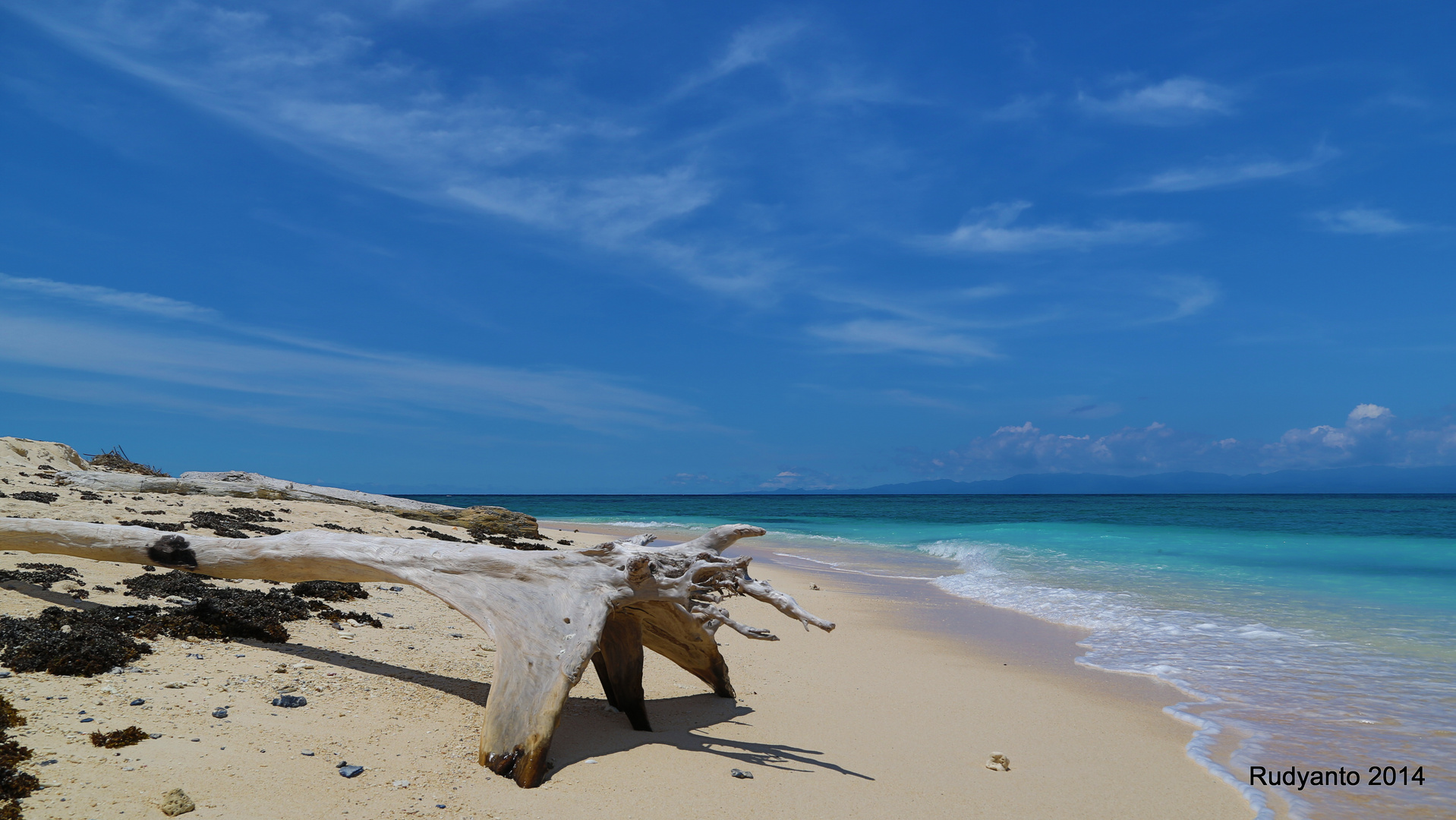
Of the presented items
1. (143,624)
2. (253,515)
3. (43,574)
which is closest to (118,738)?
(143,624)

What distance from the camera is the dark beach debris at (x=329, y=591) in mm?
6953

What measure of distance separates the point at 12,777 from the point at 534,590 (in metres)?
2.54

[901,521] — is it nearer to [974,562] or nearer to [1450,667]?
[974,562]

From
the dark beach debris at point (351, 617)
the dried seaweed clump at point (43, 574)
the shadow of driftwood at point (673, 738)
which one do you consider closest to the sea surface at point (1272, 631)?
the shadow of driftwood at point (673, 738)

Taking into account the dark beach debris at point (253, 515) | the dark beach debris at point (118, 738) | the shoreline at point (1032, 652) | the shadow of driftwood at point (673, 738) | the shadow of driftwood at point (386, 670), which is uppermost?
the dark beach debris at point (253, 515)

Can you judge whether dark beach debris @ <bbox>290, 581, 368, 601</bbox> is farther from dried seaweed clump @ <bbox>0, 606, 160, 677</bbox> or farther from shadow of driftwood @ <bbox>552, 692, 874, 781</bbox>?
shadow of driftwood @ <bbox>552, 692, 874, 781</bbox>

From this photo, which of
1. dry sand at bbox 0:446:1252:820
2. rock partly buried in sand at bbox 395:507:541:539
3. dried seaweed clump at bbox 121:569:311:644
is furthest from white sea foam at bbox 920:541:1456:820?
rock partly buried in sand at bbox 395:507:541:539

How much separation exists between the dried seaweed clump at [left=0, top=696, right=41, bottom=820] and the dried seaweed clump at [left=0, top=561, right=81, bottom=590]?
122 inches

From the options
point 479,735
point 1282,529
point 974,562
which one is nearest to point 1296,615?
point 974,562

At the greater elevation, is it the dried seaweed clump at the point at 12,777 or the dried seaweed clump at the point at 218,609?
the dried seaweed clump at the point at 218,609

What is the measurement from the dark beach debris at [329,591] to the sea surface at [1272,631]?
739 centimetres

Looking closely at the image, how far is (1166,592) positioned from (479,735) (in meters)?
13.1

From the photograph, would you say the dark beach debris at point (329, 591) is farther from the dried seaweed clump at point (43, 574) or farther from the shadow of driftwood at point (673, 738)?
the shadow of driftwood at point (673, 738)

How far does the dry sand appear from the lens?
11.3ft
